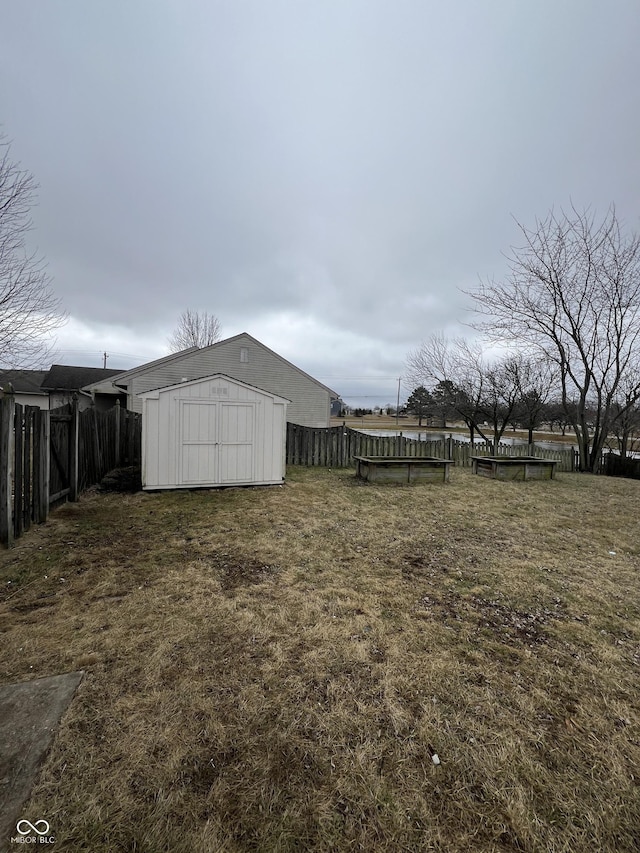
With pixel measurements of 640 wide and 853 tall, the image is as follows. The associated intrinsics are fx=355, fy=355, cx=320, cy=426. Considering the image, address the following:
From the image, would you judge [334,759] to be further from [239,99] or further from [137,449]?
[239,99]

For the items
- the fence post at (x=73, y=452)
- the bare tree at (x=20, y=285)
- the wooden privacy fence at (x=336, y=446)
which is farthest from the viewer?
the wooden privacy fence at (x=336, y=446)

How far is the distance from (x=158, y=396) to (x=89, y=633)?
4896 millimetres

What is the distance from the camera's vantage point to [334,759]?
1.57m

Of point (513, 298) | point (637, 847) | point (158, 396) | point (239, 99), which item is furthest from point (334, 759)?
point (513, 298)

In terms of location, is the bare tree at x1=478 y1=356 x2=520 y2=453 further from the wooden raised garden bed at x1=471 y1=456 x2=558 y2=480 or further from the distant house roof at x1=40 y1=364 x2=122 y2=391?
the distant house roof at x1=40 y1=364 x2=122 y2=391

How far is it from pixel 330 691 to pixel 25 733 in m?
1.46

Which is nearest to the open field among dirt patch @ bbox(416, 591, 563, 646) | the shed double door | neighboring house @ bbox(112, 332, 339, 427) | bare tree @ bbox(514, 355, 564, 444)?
dirt patch @ bbox(416, 591, 563, 646)

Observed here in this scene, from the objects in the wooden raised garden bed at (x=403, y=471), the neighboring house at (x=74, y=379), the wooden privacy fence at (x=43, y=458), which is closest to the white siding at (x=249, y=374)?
the neighboring house at (x=74, y=379)

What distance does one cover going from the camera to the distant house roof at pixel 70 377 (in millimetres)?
26906

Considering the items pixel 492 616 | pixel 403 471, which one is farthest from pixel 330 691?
pixel 403 471

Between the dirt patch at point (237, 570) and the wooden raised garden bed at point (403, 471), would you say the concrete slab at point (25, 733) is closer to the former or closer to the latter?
the dirt patch at point (237, 570)

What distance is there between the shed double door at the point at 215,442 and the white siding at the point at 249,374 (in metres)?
8.65

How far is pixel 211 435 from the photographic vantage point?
23.6 feet

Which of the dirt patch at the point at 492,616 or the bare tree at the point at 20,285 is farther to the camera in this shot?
the bare tree at the point at 20,285
